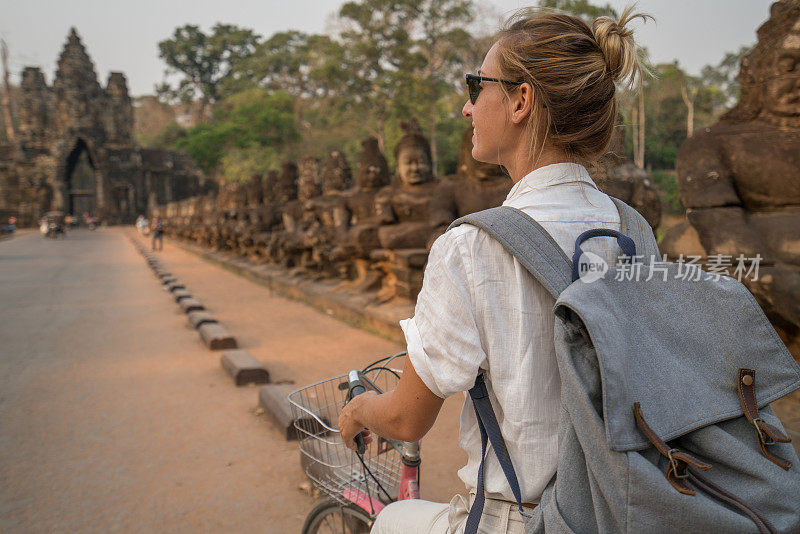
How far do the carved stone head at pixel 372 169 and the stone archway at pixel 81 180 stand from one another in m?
48.5

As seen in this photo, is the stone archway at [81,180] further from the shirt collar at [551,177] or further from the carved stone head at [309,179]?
the shirt collar at [551,177]

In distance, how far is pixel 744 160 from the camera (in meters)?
3.85

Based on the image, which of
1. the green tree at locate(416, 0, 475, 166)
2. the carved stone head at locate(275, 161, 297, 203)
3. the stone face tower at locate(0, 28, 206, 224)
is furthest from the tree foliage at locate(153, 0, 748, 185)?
the stone face tower at locate(0, 28, 206, 224)

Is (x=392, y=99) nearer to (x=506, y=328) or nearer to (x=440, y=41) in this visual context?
(x=440, y=41)

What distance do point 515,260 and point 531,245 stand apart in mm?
38

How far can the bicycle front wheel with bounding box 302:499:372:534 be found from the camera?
6.34 ft

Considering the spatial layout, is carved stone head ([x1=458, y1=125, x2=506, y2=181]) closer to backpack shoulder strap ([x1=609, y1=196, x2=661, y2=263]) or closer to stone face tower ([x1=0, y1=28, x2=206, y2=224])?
backpack shoulder strap ([x1=609, y1=196, x2=661, y2=263])

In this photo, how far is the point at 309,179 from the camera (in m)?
11.4

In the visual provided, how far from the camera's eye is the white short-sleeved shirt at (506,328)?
3.41 feet

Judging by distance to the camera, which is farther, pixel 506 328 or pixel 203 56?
pixel 203 56

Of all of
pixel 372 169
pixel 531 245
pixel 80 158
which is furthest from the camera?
pixel 80 158

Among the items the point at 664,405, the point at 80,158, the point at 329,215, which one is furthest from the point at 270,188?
the point at 80,158

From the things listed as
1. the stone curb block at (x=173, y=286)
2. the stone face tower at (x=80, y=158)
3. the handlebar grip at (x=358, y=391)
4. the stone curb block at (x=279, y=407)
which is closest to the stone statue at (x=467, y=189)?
the stone curb block at (x=279, y=407)

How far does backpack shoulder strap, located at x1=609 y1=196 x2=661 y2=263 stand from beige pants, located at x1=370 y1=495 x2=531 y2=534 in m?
0.55
